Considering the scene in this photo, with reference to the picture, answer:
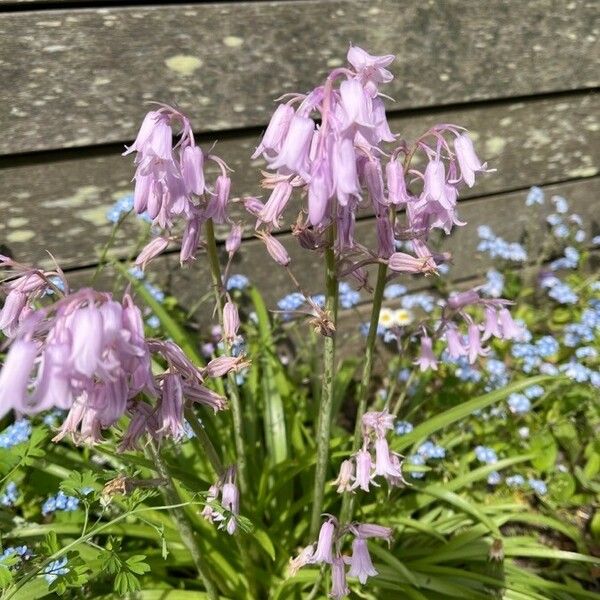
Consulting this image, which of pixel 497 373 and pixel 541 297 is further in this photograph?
pixel 541 297

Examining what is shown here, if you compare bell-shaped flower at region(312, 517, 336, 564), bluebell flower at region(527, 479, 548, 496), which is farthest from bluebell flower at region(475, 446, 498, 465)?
bell-shaped flower at region(312, 517, 336, 564)

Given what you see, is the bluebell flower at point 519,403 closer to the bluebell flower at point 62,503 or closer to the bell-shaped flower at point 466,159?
the bell-shaped flower at point 466,159

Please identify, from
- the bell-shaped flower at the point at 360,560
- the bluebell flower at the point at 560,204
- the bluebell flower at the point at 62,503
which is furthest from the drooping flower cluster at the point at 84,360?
the bluebell flower at the point at 560,204

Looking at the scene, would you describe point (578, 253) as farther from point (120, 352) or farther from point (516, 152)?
point (120, 352)

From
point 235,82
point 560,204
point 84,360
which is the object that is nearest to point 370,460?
point 84,360

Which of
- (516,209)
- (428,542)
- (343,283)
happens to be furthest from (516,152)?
(428,542)

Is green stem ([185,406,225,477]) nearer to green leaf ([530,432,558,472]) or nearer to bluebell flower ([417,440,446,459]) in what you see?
bluebell flower ([417,440,446,459])
